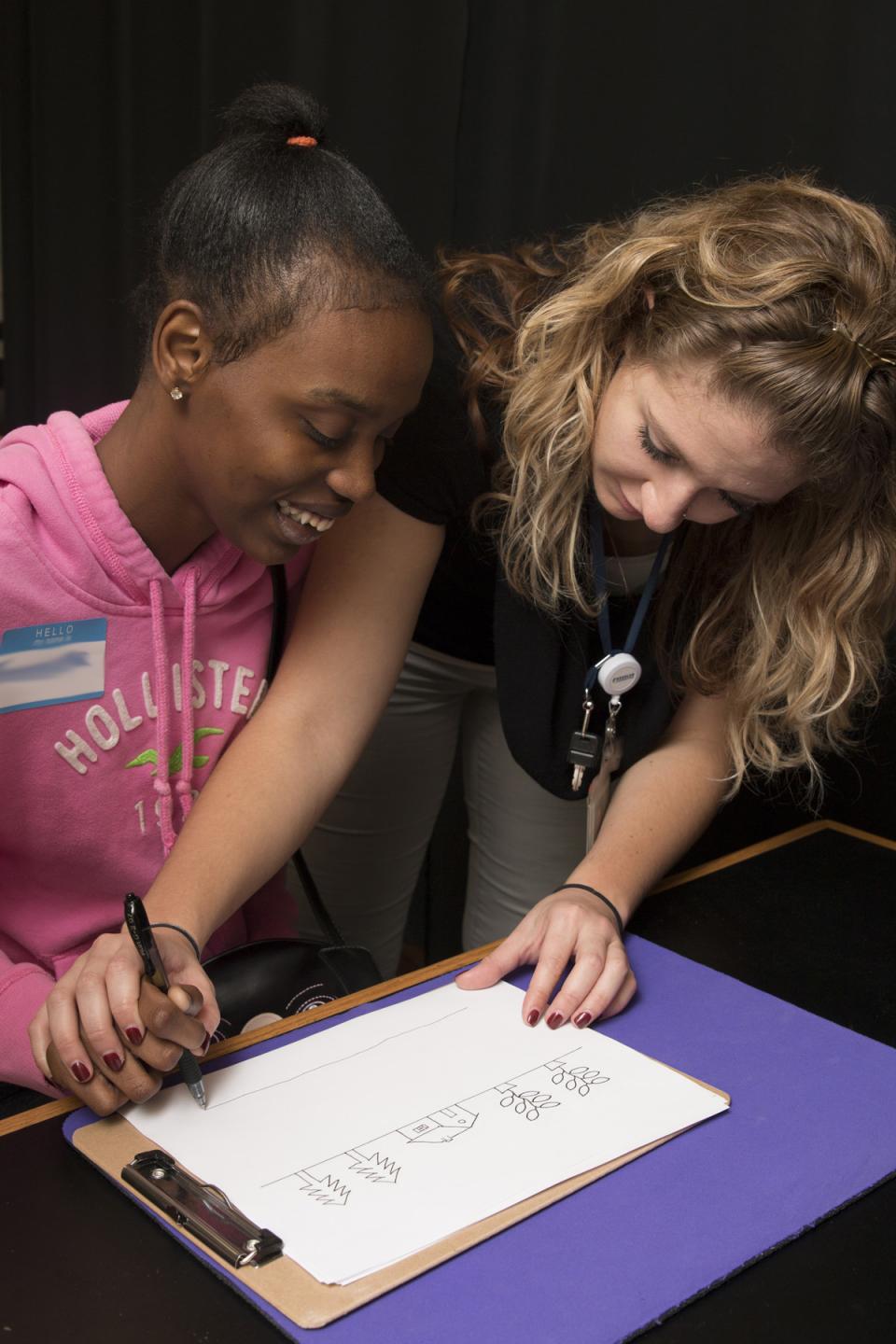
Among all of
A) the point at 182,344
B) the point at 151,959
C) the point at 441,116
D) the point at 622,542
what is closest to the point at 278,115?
the point at 182,344

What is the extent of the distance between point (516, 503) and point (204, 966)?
0.48 m

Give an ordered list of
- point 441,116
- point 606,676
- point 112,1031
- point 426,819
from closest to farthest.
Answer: point 112,1031
point 606,676
point 426,819
point 441,116

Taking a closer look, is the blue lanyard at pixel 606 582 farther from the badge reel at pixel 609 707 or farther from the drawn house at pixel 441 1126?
the drawn house at pixel 441 1126

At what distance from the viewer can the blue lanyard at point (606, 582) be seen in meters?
1.20

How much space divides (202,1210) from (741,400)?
0.69 m

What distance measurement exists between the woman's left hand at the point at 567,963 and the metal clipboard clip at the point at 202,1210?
301 millimetres

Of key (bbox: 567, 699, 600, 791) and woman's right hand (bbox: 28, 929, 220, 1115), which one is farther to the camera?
key (bbox: 567, 699, 600, 791)

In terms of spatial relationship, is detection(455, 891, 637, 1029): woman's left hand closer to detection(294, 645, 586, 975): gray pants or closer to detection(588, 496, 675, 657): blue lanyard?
detection(588, 496, 675, 657): blue lanyard

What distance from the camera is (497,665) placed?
1.29 meters

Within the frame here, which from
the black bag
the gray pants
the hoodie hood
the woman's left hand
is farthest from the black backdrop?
the black bag

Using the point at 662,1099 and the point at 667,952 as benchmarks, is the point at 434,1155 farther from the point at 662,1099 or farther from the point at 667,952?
the point at 667,952

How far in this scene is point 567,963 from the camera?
1.00 metres

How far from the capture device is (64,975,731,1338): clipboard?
636mm

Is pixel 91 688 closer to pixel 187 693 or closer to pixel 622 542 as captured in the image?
pixel 187 693
